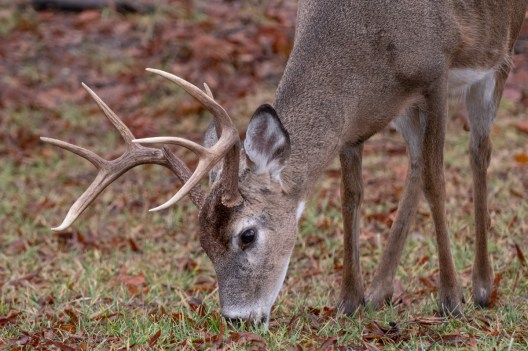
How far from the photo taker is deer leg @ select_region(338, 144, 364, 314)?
5.98 meters

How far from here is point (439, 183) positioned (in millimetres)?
5770

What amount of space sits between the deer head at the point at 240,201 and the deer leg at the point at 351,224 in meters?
0.83

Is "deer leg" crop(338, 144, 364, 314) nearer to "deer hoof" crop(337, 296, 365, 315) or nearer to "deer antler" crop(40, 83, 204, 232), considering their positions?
"deer hoof" crop(337, 296, 365, 315)

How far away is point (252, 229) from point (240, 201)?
0.16 metres

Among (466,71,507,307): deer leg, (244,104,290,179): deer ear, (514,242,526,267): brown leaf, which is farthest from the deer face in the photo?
(514,242,526,267): brown leaf

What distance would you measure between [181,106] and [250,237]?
6.13m

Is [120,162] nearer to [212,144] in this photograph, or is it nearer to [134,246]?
[212,144]

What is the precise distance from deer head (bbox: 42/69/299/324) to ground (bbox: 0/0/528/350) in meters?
0.21

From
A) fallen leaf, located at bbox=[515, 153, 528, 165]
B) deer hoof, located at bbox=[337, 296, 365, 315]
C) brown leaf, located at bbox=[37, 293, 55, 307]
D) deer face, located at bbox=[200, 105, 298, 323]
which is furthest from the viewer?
fallen leaf, located at bbox=[515, 153, 528, 165]

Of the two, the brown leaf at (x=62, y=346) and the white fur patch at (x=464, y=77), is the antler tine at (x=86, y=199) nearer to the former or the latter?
the brown leaf at (x=62, y=346)

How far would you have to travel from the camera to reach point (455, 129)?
9.87 metres

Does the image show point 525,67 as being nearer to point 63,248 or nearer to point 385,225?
point 385,225

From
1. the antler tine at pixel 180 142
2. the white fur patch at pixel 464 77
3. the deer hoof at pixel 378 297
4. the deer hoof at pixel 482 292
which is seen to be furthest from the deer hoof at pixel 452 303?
the antler tine at pixel 180 142

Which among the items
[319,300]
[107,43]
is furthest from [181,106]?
[319,300]
